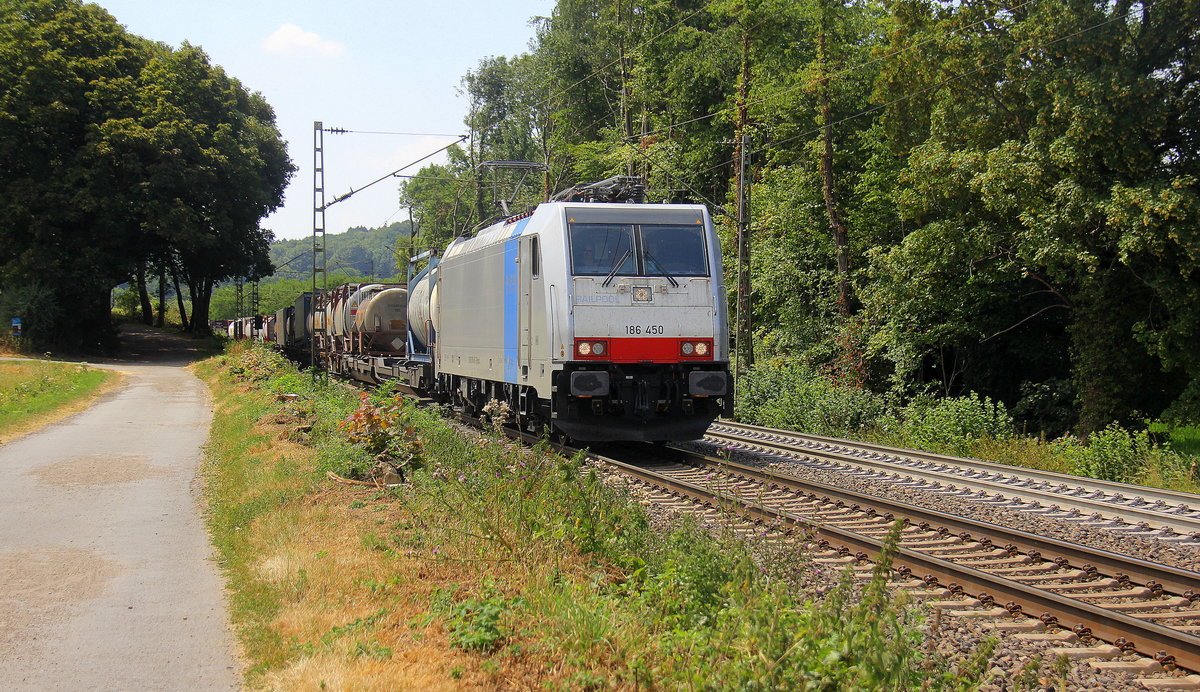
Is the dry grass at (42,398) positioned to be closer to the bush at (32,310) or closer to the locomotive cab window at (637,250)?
the bush at (32,310)

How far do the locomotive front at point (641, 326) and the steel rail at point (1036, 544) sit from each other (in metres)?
2.66

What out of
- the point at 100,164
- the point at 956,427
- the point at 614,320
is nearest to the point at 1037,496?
the point at 614,320

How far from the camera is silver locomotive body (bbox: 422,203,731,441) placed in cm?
1265

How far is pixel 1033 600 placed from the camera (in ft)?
20.7

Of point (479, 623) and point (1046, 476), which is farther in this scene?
point (1046, 476)

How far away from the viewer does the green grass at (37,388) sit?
19.2 metres

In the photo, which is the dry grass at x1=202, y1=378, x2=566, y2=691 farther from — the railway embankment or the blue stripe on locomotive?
the blue stripe on locomotive

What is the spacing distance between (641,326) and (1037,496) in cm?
533

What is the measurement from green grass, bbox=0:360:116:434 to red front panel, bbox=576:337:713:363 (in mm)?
11398

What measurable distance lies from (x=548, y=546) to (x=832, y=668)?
114 inches

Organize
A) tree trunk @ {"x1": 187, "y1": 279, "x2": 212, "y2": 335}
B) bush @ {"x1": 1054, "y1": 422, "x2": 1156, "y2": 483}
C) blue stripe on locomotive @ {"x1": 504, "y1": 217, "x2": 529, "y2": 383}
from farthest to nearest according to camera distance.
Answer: tree trunk @ {"x1": 187, "y1": 279, "x2": 212, "y2": 335} < bush @ {"x1": 1054, "y1": 422, "x2": 1156, "y2": 483} < blue stripe on locomotive @ {"x1": 504, "y1": 217, "x2": 529, "y2": 383}

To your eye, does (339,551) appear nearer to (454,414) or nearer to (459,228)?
(454,414)

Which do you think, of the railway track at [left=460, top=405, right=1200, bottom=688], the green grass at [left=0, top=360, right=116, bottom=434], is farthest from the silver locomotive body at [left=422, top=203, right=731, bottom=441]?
the green grass at [left=0, top=360, right=116, bottom=434]

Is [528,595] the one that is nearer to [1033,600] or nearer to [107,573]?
[1033,600]
